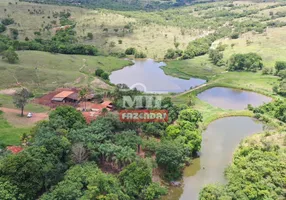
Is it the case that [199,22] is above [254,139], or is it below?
above

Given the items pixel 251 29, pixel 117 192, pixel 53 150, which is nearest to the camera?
pixel 117 192

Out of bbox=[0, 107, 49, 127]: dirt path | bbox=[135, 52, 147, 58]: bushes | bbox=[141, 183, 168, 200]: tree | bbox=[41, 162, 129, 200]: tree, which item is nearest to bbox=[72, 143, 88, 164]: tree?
bbox=[41, 162, 129, 200]: tree

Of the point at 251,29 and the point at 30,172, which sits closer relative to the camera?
the point at 30,172

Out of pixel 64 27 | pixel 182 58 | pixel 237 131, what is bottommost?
pixel 237 131

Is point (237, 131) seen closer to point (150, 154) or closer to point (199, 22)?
point (150, 154)

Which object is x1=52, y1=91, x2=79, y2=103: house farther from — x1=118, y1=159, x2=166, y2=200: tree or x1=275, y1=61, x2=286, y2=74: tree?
x1=275, y1=61, x2=286, y2=74: tree

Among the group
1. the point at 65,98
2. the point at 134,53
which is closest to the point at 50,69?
the point at 65,98

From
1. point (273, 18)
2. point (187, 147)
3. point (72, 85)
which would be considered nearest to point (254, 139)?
point (187, 147)
